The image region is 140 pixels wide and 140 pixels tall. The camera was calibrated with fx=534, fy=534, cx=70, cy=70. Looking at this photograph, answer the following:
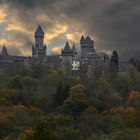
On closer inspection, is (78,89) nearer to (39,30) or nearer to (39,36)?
(39,36)

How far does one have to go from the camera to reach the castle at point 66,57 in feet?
343

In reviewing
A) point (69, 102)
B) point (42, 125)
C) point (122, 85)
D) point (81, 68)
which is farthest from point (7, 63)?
point (42, 125)

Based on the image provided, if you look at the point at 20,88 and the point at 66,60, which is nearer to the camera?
the point at 20,88

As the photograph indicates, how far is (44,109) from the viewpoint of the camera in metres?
65.3

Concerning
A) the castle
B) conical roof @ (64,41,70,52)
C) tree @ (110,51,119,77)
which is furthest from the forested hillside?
conical roof @ (64,41,70,52)

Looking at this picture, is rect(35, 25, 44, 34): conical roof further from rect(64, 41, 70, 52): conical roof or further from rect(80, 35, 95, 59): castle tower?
rect(64, 41, 70, 52): conical roof

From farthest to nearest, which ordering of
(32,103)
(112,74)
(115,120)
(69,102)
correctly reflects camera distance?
(112,74) → (32,103) → (69,102) → (115,120)

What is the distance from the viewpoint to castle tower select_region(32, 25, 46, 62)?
394ft

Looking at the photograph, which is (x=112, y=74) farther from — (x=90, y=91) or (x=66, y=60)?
(x=66, y=60)

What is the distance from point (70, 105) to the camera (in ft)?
203

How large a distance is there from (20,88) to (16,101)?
5.75m

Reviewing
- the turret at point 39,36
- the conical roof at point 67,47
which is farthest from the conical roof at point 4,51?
the conical roof at point 67,47

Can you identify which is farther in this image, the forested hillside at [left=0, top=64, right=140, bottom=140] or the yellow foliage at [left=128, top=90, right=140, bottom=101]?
the yellow foliage at [left=128, top=90, right=140, bottom=101]

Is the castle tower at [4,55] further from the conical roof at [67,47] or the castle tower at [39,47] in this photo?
the conical roof at [67,47]
